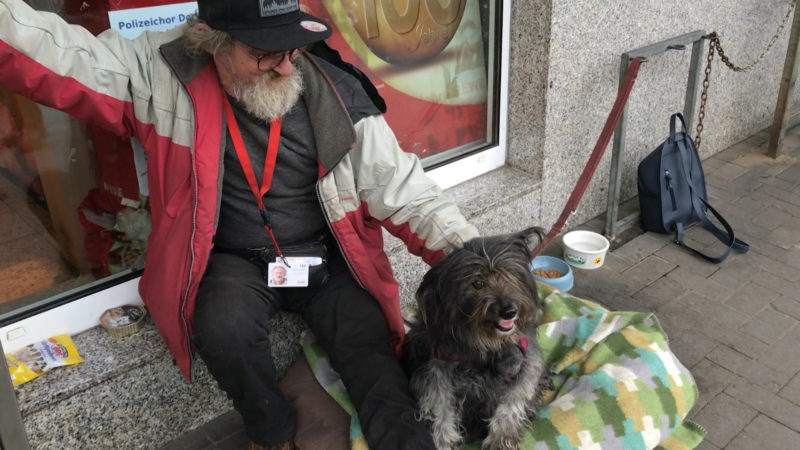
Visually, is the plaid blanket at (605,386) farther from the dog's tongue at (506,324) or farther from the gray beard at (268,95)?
the gray beard at (268,95)

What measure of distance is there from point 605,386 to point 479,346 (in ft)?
2.94

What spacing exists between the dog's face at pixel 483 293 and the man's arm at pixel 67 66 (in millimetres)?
1305

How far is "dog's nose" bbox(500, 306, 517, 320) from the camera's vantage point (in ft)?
7.41

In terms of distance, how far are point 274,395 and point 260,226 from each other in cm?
68


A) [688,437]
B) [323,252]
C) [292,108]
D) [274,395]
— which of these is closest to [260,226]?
[323,252]

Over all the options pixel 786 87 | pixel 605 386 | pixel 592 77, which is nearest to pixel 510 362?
pixel 605 386

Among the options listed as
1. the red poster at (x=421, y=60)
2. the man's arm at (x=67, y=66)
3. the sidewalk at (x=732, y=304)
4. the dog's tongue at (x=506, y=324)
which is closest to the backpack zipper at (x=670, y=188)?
the sidewalk at (x=732, y=304)

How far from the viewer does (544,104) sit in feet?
14.1

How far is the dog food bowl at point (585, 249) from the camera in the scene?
4.38 metres

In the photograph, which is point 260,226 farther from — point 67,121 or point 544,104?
point 544,104

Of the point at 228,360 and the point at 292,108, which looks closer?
the point at 228,360

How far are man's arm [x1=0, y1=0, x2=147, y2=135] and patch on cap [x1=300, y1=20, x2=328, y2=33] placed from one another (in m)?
0.64

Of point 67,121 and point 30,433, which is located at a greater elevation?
point 67,121

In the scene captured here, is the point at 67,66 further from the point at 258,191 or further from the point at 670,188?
the point at 670,188
